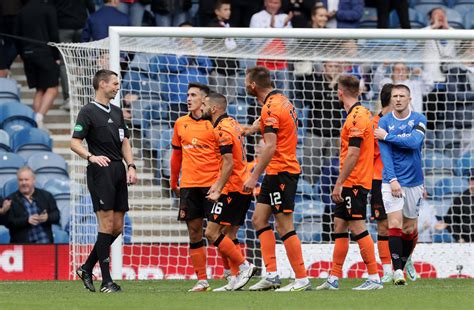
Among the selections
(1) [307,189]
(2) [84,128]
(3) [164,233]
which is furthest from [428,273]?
(2) [84,128]

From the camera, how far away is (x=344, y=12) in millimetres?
20281

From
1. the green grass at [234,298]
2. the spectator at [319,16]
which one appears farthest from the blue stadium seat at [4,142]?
the green grass at [234,298]

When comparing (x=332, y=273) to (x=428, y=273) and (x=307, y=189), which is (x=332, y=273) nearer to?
(x=428, y=273)

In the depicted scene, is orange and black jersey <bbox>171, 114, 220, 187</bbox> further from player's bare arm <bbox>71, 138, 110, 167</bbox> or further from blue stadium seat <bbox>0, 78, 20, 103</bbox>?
blue stadium seat <bbox>0, 78, 20, 103</bbox>

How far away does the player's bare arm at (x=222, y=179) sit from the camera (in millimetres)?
12492

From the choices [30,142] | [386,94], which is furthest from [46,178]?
[386,94]

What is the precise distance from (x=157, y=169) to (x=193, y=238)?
14.2 feet

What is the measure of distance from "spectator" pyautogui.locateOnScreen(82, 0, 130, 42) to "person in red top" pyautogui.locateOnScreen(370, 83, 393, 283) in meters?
6.15

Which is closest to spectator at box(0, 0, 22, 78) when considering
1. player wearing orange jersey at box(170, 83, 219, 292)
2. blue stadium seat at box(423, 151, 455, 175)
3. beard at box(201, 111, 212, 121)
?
blue stadium seat at box(423, 151, 455, 175)

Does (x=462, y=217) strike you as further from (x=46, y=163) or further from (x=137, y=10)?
(x=137, y=10)

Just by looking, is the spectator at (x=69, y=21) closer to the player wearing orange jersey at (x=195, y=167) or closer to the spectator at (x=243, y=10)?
the spectator at (x=243, y=10)

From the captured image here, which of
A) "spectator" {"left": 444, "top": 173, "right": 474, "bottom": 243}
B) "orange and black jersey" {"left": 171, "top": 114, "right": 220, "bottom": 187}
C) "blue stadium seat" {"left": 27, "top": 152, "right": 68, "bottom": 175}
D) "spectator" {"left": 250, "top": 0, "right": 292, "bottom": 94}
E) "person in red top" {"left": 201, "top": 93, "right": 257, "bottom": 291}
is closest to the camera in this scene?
"person in red top" {"left": 201, "top": 93, "right": 257, "bottom": 291}

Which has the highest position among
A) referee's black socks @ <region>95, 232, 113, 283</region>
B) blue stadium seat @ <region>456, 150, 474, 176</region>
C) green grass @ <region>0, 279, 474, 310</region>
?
blue stadium seat @ <region>456, 150, 474, 176</region>

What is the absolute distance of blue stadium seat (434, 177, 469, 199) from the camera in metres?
18.1
